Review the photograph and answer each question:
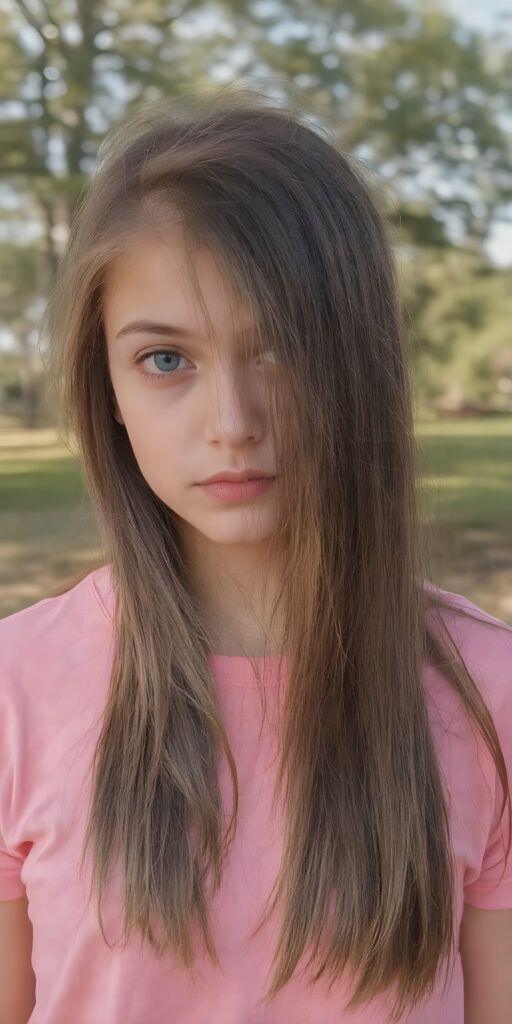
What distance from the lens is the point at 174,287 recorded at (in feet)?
3.56

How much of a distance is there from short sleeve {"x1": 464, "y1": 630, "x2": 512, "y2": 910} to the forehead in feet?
1.81

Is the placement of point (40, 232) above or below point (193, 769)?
above

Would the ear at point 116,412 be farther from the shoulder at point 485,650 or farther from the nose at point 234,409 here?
the shoulder at point 485,650

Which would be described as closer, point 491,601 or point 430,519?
point 430,519

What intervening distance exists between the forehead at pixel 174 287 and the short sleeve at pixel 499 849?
1.81 ft

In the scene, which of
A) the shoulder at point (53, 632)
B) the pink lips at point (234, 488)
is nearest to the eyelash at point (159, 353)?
the pink lips at point (234, 488)

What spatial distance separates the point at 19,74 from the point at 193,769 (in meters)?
6.43

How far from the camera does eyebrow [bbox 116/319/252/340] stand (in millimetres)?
1083

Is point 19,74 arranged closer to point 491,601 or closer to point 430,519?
point 491,601

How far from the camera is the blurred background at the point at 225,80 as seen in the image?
6609 mm

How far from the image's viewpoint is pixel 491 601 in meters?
6.48

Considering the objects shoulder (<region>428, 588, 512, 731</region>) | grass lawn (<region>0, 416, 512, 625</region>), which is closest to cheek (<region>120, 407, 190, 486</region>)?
shoulder (<region>428, 588, 512, 731</region>)

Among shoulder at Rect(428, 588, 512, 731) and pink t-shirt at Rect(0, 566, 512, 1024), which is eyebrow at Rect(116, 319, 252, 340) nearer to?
pink t-shirt at Rect(0, 566, 512, 1024)

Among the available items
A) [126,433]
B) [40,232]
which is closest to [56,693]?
[126,433]
